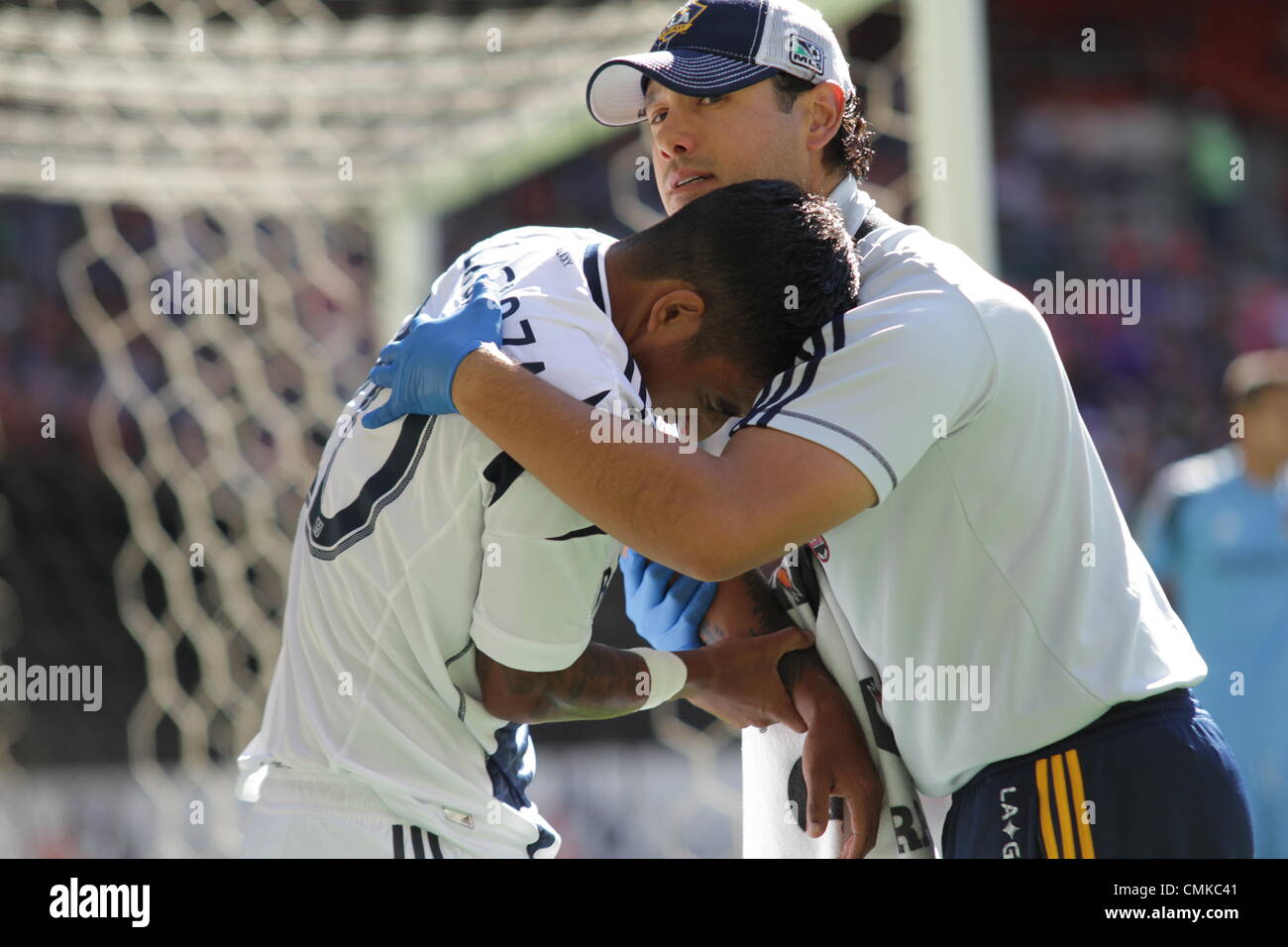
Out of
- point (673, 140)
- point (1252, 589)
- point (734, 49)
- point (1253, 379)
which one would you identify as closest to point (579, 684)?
point (673, 140)

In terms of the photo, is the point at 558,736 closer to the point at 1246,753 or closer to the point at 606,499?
the point at 1246,753

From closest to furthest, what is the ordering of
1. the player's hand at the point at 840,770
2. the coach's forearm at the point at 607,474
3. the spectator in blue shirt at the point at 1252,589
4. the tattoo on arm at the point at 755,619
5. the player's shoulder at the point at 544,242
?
the coach's forearm at the point at 607,474 → the player's shoulder at the point at 544,242 → the player's hand at the point at 840,770 → the tattoo on arm at the point at 755,619 → the spectator in blue shirt at the point at 1252,589

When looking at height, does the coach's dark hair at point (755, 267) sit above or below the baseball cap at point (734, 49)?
below

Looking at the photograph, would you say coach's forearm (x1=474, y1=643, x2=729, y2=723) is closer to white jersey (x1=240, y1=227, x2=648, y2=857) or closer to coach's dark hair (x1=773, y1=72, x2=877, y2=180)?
white jersey (x1=240, y1=227, x2=648, y2=857)


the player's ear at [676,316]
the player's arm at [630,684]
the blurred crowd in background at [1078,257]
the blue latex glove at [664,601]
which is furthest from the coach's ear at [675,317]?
the blurred crowd in background at [1078,257]

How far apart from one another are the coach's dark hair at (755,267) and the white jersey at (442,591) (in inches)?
4.6

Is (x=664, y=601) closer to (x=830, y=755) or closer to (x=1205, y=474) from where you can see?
(x=830, y=755)

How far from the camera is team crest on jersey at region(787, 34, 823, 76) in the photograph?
2229 millimetres

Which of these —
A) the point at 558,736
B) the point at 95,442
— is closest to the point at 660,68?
the point at 558,736

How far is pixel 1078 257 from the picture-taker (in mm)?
10758

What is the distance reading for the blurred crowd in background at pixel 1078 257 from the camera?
7.03 metres

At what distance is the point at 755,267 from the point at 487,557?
506 mm

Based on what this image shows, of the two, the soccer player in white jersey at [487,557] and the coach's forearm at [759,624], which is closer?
the soccer player in white jersey at [487,557]

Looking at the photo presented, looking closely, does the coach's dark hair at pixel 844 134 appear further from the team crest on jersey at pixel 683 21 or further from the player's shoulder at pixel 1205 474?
the player's shoulder at pixel 1205 474
